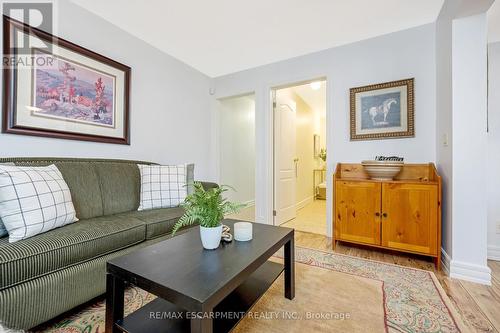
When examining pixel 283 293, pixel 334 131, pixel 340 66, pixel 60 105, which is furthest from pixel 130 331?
pixel 340 66

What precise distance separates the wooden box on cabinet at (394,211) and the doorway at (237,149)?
158 cm

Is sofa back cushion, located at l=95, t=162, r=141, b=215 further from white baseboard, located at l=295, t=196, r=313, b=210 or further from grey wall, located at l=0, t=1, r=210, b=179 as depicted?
white baseboard, located at l=295, t=196, r=313, b=210

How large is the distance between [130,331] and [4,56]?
2082 mm

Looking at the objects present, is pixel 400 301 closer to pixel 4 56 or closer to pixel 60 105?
pixel 60 105

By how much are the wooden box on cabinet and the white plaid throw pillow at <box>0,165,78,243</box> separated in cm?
230

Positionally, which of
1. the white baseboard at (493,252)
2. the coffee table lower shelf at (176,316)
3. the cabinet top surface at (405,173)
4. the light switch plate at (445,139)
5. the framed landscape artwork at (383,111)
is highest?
the framed landscape artwork at (383,111)

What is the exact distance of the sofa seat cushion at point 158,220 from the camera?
165 centimetres

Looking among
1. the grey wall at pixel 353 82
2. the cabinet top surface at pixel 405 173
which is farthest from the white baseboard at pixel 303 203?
the cabinet top surface at pixel 405 173

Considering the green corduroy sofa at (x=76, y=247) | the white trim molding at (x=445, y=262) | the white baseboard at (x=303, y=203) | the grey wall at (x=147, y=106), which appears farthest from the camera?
the white baseboard at (x=303, y=203)

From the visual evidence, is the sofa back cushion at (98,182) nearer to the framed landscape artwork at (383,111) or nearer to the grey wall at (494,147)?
the framed landscape artwork at (383,111)

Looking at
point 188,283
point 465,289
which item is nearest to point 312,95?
point 465,289

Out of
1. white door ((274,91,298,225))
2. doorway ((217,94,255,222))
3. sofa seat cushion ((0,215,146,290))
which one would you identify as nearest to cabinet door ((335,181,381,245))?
white door ((274,91,298,225))

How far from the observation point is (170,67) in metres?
2.86

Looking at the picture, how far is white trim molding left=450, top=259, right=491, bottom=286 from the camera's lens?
1.60 m
